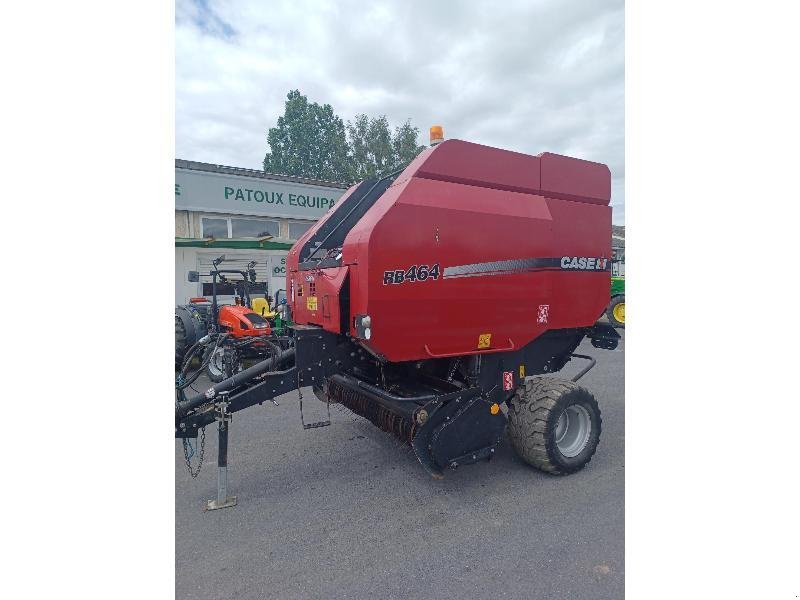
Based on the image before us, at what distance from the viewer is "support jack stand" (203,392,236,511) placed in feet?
10.7

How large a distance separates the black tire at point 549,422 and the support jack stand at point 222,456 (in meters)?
2.33

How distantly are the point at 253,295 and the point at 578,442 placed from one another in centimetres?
817

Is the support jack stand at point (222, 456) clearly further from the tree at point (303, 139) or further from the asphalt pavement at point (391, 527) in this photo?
the tree at point (303, 139)

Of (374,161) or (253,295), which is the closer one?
(253,295)

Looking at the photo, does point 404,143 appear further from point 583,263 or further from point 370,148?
point 583,263

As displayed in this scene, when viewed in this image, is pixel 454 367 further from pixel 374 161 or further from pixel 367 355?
pixel 374 161

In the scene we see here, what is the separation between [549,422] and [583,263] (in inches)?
54.5

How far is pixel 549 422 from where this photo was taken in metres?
3.59

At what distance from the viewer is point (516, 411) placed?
3781mm

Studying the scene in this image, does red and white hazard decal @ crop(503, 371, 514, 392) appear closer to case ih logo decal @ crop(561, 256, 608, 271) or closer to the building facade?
case ih logo decal @ crop(561, 256, 608, 271)

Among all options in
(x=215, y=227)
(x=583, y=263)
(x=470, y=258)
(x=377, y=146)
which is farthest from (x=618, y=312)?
(x=377, y=146)

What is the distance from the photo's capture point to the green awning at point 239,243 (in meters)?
12.9

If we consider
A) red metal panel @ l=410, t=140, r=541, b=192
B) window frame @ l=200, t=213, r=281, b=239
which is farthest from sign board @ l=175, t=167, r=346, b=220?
red metal panel @ l=410, t=140, r=541, b=192

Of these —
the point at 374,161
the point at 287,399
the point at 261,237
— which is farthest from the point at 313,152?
the point at 287,399
